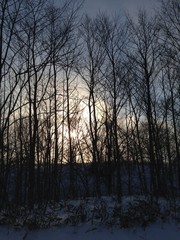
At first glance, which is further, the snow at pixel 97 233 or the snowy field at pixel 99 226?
the snowy field at pixel 99 226

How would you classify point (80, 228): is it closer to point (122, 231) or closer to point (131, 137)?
point (122, 231)

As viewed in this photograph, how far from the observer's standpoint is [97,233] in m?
7.20

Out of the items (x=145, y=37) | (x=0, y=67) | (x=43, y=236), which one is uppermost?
(x=145, y=37)

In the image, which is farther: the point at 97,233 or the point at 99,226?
the point at 99,226

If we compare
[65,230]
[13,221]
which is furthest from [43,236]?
[13,221]

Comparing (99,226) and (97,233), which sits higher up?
(99,226)

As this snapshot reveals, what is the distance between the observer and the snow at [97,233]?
6.91 m

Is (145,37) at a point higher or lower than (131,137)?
higher

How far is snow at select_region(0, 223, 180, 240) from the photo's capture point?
6910 millimetres

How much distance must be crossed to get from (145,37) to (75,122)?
29.5ft

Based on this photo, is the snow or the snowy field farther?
the snowy field

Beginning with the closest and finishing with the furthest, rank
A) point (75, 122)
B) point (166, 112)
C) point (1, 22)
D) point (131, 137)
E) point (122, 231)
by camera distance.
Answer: point (122, 231) < point (1, 22) < point (166, 112) < point (75, 122) < point (131, 137)

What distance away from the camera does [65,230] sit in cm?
748

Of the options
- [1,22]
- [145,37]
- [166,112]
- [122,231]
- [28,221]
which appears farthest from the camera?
[166,112]
